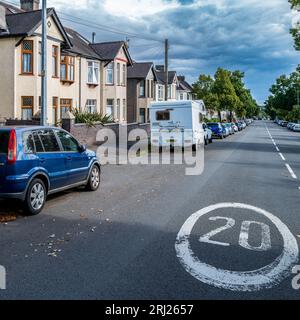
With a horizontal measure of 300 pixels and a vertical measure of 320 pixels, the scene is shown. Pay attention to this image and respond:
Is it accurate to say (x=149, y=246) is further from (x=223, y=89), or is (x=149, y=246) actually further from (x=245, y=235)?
(x=223, y=89)

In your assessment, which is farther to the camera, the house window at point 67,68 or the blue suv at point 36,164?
the house window at point 67,68

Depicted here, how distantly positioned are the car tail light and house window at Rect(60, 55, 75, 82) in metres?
23.1

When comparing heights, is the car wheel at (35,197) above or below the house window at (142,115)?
below

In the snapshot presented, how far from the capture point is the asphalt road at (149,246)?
4.57 metres

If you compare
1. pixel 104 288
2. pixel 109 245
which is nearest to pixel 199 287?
pixel 104 288

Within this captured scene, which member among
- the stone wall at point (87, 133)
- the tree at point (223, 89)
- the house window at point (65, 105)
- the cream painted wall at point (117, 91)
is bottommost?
the stone wall at point (87, 133)

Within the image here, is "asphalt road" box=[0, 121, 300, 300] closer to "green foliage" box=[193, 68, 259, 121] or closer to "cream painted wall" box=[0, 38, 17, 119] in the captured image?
"cream painted wall" box=[0, 38, 17, 119]

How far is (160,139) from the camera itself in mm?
23297

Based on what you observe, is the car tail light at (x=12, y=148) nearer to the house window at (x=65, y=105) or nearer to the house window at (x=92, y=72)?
the house window at (x=65, y=105)

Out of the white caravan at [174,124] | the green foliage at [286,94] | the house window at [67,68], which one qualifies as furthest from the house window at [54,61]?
the green foliage at [286,94]

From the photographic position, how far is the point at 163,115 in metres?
23.2

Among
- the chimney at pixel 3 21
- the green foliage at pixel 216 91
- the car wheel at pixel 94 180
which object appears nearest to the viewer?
the car wheel at pixel 94 180

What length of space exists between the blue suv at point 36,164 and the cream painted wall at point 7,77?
16.8 m
